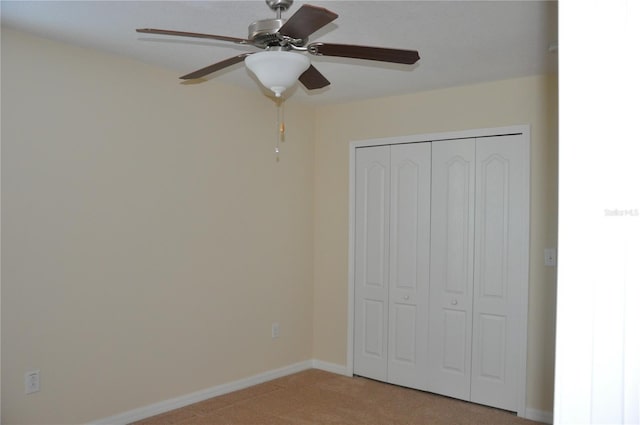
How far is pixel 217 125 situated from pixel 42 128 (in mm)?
1295

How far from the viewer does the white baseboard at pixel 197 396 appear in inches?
133

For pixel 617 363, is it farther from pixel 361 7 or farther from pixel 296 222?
pixel 296 222

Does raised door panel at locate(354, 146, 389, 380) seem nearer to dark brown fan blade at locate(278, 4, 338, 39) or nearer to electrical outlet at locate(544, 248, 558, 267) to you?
electrical outlet at locate(544, 248, 558, 267)

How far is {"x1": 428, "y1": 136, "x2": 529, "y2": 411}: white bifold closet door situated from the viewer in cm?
376

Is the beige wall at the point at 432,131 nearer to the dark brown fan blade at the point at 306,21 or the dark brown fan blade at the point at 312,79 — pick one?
the dark brown fan blade at the point at 312,79

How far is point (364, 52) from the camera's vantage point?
210 centimetres

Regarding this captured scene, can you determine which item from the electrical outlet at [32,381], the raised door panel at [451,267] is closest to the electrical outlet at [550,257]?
the raised door panel at [451,267]

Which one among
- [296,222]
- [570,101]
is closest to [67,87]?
[296,222]

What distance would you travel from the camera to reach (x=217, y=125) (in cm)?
400

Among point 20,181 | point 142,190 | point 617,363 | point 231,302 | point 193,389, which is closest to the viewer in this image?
point 617,363

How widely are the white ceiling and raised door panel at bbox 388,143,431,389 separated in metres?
0.84

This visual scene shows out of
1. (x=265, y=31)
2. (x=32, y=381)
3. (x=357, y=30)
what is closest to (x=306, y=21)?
(x=265, y=31)

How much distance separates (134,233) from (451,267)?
2337 mm

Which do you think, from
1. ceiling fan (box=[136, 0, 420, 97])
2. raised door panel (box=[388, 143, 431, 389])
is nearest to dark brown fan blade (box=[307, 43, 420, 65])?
ceiling fan (box=[136, 0, 420, 97])
